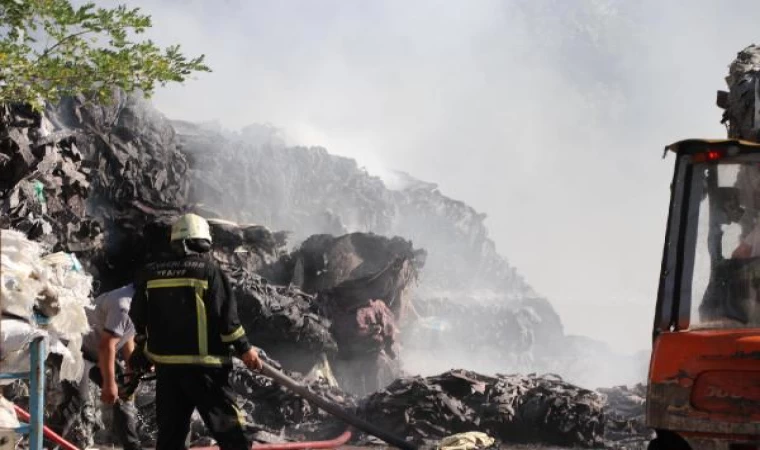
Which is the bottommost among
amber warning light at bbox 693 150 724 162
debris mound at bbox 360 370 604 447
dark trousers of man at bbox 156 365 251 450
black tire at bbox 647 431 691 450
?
debris mound at bbox 360 370 604 447

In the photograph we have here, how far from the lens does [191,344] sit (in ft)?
14.9

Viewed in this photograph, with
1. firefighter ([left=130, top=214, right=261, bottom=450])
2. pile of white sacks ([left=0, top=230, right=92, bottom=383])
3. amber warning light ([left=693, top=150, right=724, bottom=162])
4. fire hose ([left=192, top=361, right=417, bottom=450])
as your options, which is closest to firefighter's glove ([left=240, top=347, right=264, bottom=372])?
firefighter ([left=130, top=214, right=261, bottom=450])

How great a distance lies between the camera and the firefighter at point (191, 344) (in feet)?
14.9

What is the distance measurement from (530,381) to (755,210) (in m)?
7.02

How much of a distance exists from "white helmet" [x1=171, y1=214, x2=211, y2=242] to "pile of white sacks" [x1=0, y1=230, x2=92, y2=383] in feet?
2.35

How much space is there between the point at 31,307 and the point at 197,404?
3.84 ft

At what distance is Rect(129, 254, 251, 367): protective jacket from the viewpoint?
455 cm

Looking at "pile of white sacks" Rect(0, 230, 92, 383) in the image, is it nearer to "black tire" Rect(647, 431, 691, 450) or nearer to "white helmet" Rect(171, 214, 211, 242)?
"white helmet" Rect(171, 214, 211, 242)

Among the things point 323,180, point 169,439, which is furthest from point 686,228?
point 323,180

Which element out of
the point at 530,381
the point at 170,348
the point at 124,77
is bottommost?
the point at 530,381

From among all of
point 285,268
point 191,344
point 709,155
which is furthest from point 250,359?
point 285,268

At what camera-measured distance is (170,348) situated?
458 cm

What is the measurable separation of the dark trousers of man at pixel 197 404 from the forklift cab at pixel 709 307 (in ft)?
7.30

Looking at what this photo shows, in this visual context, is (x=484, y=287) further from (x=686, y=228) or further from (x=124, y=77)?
(x=686, y=228)
